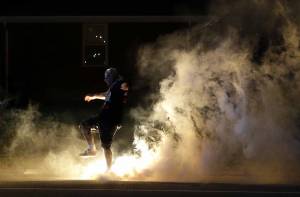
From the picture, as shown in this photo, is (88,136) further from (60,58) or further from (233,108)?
(60,58)

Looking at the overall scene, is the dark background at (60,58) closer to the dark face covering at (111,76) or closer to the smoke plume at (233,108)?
the smoke plume at (233,108)

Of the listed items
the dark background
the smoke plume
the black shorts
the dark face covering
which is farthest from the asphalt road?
the dark background

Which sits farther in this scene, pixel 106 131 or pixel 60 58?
pixel 60 58

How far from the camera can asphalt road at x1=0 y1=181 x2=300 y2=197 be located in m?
10.8

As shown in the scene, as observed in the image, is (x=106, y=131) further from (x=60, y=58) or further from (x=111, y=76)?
(x=60, y=58)

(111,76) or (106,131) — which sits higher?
(111,76)

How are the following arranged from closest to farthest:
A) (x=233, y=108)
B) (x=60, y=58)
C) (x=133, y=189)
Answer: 1. (x=133, y=189)
2. (x=233, y=108)
3. (x=60, y=58)

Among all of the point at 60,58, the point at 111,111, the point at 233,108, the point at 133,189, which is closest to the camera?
the point at 133,189

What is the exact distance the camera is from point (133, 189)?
11.2m

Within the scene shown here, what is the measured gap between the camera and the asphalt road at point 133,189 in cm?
1082

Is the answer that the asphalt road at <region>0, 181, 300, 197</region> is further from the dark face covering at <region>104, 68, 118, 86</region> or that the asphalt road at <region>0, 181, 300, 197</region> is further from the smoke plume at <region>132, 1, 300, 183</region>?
the dark face covering at <region>104, 68, 118, 86</region>

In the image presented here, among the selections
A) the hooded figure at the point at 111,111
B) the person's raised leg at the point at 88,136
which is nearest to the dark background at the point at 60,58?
the person's raised leg at the point at 88,136

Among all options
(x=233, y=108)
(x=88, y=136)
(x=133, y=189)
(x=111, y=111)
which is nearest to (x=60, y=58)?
(x=233, y=108)

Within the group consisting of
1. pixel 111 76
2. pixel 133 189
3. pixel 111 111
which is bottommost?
pixel 133 189
